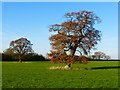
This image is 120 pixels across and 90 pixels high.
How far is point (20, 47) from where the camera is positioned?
4481 inches

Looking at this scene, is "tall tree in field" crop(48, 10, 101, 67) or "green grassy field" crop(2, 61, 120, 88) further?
"tall tree in field" crop(48, 10, 101, 67)

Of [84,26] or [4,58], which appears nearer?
[84,26]

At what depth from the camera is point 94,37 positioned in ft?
174

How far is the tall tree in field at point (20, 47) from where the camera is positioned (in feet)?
369

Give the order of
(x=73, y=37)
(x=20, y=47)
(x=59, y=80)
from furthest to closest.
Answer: (x=20, y=47)
(x=73, y=37)
(x=59, y=80)

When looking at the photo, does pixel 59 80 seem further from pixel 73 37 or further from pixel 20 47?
pixel 20 47

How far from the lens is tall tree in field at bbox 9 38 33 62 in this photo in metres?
112

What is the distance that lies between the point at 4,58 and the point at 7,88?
99265mm

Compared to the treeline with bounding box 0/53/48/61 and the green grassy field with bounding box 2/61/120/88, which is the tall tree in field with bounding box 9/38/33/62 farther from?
the green grassy field with bounding box 2/61/120/88

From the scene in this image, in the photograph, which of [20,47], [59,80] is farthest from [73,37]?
[20,47]

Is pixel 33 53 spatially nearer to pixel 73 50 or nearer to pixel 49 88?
pixel 73 50

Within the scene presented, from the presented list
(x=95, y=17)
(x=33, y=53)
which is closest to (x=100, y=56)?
(x=33, y=53)

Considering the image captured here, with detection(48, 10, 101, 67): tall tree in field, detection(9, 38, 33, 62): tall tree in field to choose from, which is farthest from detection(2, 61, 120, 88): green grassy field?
detection(9, 38, 33, 62): tall tree in field

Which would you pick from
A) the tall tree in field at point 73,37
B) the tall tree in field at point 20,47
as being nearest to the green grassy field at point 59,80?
the tall tree in field at point 73,37
